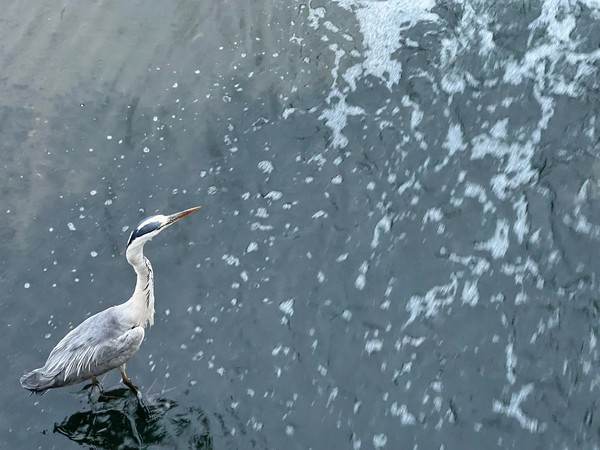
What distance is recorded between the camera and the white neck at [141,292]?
8.43 m

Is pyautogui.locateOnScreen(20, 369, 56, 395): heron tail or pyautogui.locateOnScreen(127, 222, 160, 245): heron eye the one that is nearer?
pyautogui.locateOnScreen(127, 222, 160, 245): heron eye

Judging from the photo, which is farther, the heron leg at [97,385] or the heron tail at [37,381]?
the heron leg at [97,385]

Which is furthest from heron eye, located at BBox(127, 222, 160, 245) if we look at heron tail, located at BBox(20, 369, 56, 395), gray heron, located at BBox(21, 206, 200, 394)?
heron tail, located at BBox(20, 369, 56, 395)

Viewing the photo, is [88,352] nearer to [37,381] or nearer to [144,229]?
[37,381]

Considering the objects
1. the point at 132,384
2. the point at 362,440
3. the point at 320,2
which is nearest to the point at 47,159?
the point at 132,384

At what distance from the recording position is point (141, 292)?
8586mm

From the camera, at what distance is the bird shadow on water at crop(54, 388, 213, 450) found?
8414 mm

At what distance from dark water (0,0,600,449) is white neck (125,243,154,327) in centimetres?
60

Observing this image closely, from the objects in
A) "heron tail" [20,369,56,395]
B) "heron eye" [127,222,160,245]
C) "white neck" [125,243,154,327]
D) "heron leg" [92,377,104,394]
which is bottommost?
"heron leg" [92,377,104,394]

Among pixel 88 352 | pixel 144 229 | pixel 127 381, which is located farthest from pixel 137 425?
pixel 144 229

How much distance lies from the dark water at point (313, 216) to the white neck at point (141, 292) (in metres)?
0.60

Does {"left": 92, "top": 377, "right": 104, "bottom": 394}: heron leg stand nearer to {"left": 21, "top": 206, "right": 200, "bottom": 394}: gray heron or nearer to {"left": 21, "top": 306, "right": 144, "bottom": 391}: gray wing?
{"left": 21, "top": 206, "right": 200, "bottom": 394}: gray heron

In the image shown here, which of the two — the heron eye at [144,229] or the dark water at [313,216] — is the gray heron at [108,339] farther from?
Result: the dark water at [313,216]

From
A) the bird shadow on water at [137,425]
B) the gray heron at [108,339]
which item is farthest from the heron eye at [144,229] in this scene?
the bird shadow on water at [137,425]
